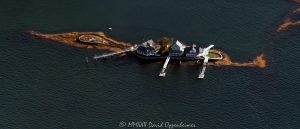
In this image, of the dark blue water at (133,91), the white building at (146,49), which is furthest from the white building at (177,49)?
the white building at (146,49)

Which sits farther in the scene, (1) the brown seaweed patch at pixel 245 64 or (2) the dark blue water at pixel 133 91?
(1) the brown seaweed patch at pixel 245 64

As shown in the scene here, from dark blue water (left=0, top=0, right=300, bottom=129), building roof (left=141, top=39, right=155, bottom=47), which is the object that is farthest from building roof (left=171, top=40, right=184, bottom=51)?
building roof (left=141, top=39, right=155, bottom=47)

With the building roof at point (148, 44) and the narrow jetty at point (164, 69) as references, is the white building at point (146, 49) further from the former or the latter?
Answer: the narrow jetty at point (164, 69)

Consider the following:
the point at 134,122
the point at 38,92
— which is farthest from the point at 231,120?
the point at 38,92

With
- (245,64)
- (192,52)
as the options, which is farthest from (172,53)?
(245,64)

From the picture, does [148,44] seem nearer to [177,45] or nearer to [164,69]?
[177,45]

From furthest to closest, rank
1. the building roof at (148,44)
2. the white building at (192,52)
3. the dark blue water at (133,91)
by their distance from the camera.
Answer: the building roof at (148,44) < the white building at (192,52) < the dark blue water at (133,91)

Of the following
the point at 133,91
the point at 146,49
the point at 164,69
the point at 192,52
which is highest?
the point at 192,52

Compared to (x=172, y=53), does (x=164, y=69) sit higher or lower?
lower

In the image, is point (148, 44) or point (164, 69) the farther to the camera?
point (148, 44)

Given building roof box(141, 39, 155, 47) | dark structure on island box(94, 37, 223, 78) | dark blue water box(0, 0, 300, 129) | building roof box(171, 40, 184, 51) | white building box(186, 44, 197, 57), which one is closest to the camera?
dark blue water box(0, 0, 300, 129)

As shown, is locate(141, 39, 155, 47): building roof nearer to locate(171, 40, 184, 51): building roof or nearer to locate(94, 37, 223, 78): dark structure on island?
locate(94, 37, 223, 78): dark structure on island
